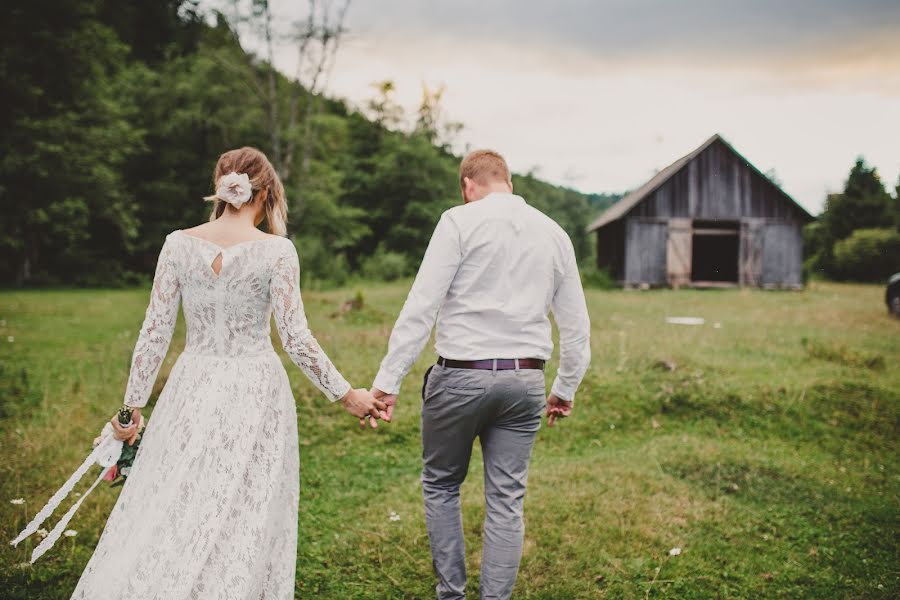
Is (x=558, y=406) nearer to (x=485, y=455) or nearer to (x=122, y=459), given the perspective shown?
(x=485, y=455)

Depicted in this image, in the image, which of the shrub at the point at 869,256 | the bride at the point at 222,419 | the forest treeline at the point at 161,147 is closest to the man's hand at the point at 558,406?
the bride at the point at 222,419

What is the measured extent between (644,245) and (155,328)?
78.3 feet

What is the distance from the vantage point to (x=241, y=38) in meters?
22.2

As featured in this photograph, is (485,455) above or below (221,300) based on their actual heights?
below

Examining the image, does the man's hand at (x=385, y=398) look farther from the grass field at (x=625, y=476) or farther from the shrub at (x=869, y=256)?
the shrub at (x=869, y=256)

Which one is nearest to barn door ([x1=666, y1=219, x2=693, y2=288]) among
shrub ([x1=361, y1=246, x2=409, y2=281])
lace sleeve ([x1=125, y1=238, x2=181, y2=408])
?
shrub ([x1=361, y1=246, x2=409, y2=281])

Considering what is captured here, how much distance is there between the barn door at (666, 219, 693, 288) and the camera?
24.9 meters

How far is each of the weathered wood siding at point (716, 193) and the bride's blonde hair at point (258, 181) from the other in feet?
76.2

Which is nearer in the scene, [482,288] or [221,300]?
[221,300]

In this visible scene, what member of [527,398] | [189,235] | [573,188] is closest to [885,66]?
[527,398]

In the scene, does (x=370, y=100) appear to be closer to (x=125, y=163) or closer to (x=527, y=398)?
(x=125, y=163)

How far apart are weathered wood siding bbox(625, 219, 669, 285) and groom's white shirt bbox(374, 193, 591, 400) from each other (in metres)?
22.8

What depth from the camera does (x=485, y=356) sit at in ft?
9.96

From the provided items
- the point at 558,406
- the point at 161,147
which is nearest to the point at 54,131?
the point at 161,147
